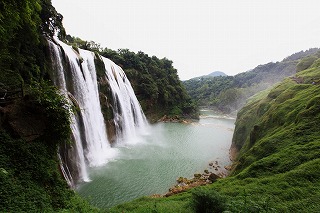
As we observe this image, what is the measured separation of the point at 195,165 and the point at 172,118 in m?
27.3

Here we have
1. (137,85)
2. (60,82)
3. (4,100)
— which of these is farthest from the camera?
(137,85)

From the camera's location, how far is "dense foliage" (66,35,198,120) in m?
42.9

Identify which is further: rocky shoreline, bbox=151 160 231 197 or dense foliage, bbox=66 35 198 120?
dense foliage, bbox=66 35 198 120

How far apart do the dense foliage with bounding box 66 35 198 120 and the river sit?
16672 millimetres

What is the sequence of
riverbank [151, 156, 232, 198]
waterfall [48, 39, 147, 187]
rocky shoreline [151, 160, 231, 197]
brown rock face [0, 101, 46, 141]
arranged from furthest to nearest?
waterfall [48, 39, 147, 187] → rocky shoreline [151, 160, 231, 197] → riverbank [151, 156, 232, 198] → brown rock face [0, 101, 46, 141]

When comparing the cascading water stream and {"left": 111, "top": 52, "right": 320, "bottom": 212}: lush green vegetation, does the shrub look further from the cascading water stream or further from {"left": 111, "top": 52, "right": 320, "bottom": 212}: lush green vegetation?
the cascading water stream

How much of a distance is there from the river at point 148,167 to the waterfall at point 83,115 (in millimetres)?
1250

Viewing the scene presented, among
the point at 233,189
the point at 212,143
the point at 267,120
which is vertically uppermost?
the point at 267,120

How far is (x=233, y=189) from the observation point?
856 centimetres

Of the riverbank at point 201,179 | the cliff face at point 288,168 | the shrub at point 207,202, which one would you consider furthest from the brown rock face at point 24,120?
the cliff face at point 288,168

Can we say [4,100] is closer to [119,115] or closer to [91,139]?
[91,139]

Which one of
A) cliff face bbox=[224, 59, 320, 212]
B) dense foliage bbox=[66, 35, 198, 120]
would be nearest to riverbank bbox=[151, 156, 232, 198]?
cliff face bbox=[224, 59, 320, 212]

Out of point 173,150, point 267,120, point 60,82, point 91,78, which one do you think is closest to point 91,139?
point 60,82

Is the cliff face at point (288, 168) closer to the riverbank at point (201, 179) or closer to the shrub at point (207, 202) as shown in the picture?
the shrub at point (207, 202)
